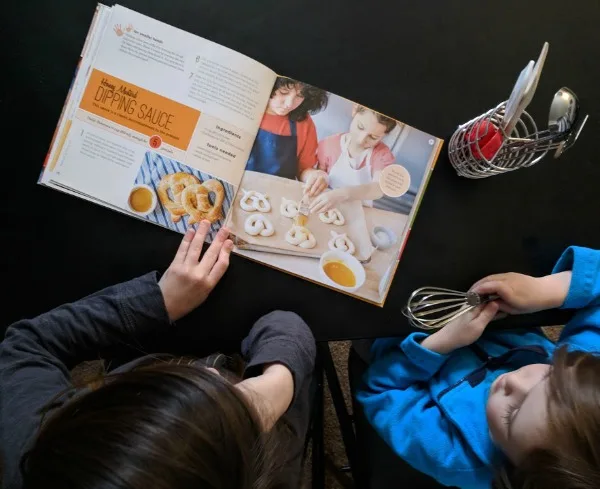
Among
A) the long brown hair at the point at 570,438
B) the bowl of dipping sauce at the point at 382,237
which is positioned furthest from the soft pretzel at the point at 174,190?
the long brown hair at the point at 570,438

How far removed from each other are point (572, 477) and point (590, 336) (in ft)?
0.72

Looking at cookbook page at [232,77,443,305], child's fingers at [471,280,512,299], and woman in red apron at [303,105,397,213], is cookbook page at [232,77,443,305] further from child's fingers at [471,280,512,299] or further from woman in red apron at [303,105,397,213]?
child's fingers at [471,280,512,299]

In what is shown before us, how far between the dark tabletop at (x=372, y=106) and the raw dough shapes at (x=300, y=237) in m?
0.05

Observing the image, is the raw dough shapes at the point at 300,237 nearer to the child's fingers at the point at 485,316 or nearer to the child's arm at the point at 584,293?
the child's fingers at the point at 485,316

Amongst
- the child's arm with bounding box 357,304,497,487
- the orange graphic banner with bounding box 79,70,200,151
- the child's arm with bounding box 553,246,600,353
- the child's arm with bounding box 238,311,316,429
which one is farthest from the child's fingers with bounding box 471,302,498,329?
the orange graphic banner with bounding box 79,70,200,151

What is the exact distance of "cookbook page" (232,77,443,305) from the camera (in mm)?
591

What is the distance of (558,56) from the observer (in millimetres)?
635

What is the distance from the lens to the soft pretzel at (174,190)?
58cm

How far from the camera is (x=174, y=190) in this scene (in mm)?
581

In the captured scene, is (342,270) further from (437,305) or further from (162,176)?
(162,176)

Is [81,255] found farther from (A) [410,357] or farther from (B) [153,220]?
(A) [410,357]

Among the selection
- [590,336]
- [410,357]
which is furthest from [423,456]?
[590,336]

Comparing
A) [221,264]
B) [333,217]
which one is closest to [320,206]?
[333,217]

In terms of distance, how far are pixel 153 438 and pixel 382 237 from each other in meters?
0.35
